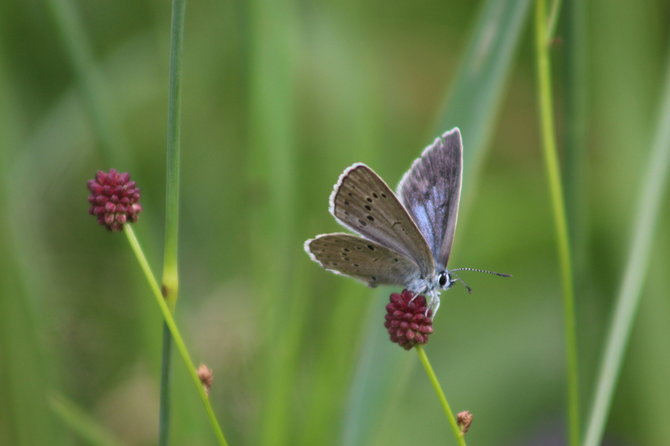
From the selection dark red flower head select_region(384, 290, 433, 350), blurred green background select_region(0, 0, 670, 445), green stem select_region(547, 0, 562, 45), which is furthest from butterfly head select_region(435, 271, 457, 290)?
green stem select_region(547, 0, 562, 45)

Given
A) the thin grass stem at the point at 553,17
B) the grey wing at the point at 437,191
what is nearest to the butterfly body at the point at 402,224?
the grey wing at the point at 437,191

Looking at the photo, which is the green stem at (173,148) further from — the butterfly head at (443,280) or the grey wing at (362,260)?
the butterfly head at (443,280)

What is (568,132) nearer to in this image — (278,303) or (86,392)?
(278,303)

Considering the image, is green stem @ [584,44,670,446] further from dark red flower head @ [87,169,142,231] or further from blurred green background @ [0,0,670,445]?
dark red flower head @ [87,169,142,231]

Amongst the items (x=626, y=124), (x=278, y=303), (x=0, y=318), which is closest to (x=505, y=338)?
(x=626, y=124)

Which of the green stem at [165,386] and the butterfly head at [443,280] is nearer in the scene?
the green stem at [165,386]
